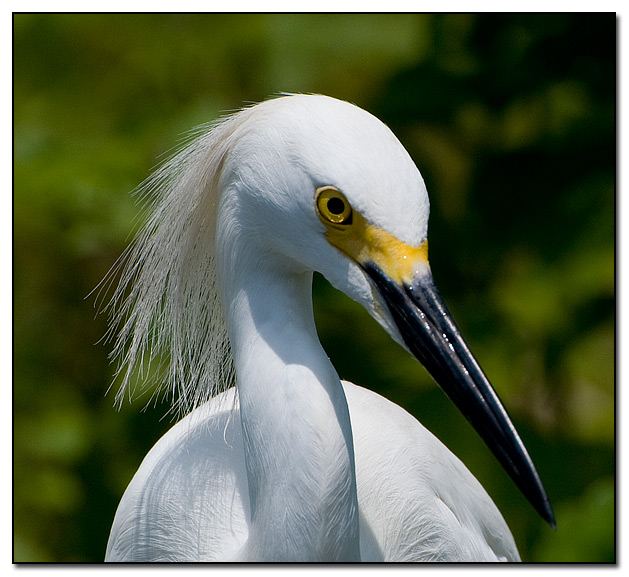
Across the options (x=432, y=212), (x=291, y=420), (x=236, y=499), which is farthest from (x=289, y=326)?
(x=432, y=212)

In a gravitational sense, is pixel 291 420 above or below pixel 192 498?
above

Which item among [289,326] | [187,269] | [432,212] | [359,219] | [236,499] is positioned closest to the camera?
[359,219]

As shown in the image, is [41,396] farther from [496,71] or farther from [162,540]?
[496,71]

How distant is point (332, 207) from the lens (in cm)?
74

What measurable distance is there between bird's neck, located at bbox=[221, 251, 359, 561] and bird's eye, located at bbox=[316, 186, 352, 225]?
12cm

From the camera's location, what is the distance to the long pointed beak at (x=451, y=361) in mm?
763

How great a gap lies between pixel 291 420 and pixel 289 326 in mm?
101

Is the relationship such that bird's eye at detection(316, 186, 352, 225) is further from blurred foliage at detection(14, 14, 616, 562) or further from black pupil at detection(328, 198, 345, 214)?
blurred foliage at detection(14, 14, 616, 562)

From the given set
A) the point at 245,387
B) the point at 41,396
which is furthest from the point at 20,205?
the point at 245,387

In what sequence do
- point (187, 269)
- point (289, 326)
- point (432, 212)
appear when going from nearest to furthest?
point (289, 326) → point (187, 269) → point (432, 212)

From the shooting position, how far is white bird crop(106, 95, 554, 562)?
29.3 inches

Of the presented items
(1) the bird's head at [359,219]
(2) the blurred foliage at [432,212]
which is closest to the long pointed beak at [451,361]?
(1) the bird's head at [359,219]

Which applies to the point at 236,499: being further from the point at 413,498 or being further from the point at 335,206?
the point at 335,206
